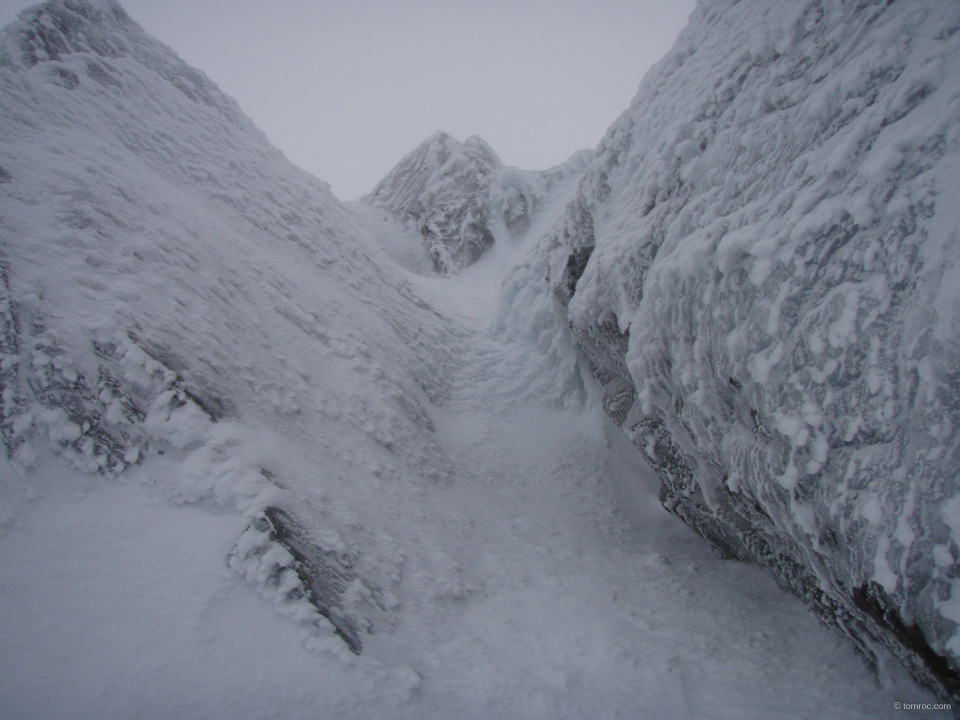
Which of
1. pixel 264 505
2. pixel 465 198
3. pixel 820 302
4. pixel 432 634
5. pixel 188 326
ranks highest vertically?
pixel 465 198

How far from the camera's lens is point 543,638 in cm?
407

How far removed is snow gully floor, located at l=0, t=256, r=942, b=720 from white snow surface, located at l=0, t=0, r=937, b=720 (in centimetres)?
2

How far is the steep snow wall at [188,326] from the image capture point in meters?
3.82

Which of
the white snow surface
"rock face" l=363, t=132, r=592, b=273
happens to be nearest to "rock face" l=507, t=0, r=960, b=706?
the white snow surface

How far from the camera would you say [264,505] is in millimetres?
3832

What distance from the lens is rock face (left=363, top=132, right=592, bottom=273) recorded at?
1692 centimetres

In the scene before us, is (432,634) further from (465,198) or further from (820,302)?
A: (465,198)

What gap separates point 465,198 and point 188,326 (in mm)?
14467

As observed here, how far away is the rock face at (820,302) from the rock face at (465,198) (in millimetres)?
11780

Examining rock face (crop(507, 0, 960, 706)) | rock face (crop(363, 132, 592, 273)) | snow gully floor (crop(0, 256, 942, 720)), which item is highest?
rock face (crop(363, 132, 592, 273))

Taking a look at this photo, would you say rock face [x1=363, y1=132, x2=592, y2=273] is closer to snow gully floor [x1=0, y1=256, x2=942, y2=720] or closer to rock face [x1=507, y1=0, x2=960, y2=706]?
rock face [x1=507, y1=0, x2=960, y2=706]

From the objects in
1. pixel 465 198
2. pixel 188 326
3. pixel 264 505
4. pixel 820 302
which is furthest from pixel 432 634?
pixel 465 198

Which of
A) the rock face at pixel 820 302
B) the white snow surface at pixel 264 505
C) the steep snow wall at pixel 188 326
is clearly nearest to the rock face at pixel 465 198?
the steep snow wall at pixel 188 326

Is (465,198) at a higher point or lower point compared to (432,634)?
higher
